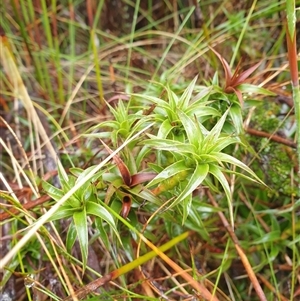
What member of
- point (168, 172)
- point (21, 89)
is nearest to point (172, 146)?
point (168, 172)

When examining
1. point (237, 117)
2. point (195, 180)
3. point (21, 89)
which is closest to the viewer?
point (195, 180)

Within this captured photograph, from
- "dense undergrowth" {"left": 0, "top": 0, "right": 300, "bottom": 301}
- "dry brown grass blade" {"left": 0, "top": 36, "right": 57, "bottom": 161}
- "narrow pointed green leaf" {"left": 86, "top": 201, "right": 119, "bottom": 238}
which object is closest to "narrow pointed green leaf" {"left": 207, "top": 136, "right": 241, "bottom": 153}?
"dense undergrowth" {"left": 0, "top": 0, "right": 300, "bottom": 301}

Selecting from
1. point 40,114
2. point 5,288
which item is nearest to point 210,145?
point 5,288

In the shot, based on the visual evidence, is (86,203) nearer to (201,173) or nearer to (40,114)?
(201,173)

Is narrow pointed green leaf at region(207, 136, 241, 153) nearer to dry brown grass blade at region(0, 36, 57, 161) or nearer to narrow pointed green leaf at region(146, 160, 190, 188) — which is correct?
narrow pointed green leaf at region(146, 160, 190, 188)

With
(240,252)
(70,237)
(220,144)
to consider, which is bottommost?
(240,252)

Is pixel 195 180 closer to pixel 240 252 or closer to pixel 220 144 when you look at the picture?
pixel 220 144

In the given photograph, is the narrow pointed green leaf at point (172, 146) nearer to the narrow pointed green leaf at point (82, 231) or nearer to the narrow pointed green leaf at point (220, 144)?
the narrow pointed green leaf at point (220, 144)

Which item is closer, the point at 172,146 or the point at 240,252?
the point at 172,146

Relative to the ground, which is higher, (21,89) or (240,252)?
(21,89)
